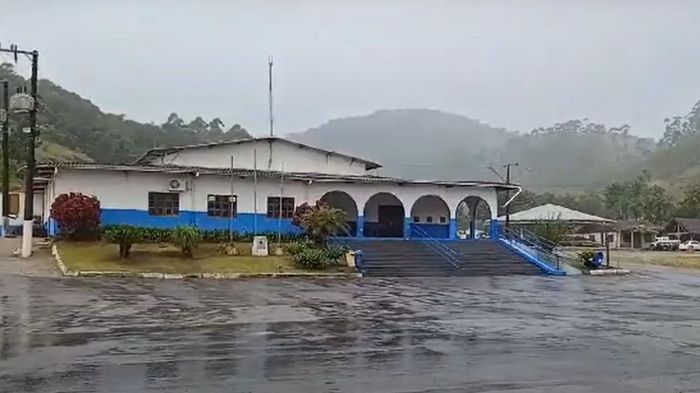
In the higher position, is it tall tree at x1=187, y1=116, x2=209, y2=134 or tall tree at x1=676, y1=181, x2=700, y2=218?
tall tree at x1=187, y1=116, x2=209, y2=134

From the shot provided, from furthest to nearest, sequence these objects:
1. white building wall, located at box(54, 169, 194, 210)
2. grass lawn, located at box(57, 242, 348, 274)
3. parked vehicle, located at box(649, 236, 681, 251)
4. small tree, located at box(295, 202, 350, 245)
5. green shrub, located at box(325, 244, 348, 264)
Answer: parked vehicle, located at box(649, 236, 681, 251)
white building wall, located at box(54, 169, 194, 210)
small tree, located at box(295, 202, 350, 245)
green shrub, located at box(325, 244, 348, 264)
grass lawn, located at box(57, 242, 348, 274)

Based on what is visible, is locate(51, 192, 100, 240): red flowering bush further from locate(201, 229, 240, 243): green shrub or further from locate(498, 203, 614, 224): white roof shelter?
locate(498, 203, 614, 224): white roof shelter

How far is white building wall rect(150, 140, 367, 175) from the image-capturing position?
3862 centimetres

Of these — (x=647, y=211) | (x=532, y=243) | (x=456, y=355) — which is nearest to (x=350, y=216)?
(x=532, y=243)

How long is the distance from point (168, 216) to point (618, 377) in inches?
1032

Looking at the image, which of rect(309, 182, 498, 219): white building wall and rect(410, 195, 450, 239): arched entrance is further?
rect(410, 195, 450, 239): arched entrance

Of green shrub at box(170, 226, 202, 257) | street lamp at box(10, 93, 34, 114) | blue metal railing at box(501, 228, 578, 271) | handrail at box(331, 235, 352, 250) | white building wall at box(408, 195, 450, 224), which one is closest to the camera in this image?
green shrub at box(170, 226, 202, 257)

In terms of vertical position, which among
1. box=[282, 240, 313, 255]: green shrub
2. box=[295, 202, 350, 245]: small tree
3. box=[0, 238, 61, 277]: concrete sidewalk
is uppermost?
box=[295, 202, 350, 245]: small tree

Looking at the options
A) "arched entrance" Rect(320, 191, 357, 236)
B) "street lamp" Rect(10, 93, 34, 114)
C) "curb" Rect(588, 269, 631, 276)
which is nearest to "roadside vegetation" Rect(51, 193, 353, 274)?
"street lamp" Rect(10, 93, 34, 114)

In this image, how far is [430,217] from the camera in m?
40.1

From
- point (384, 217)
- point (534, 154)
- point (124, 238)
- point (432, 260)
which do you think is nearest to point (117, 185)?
point (124, 238)

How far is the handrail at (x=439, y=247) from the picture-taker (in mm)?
31666

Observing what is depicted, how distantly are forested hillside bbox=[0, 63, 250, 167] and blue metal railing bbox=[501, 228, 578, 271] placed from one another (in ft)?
133

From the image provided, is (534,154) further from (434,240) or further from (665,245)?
(434,240)
